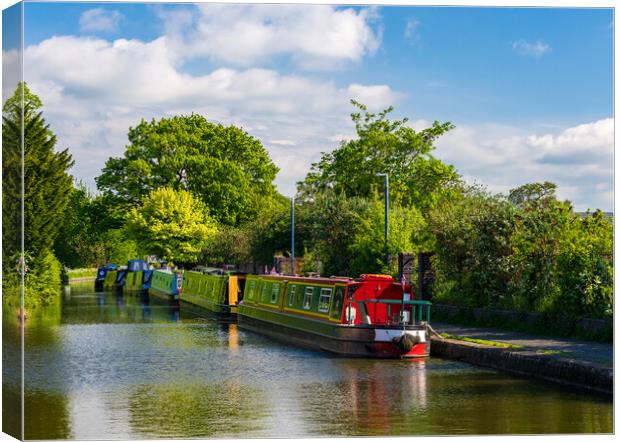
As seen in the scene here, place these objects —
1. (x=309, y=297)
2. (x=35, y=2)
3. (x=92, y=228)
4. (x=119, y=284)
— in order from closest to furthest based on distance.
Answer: (x=35, y=2), (x=309, y=297), (x=92, y=228), (x=119, y=284)

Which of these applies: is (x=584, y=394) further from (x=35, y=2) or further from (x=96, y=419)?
(x=35, y=2)

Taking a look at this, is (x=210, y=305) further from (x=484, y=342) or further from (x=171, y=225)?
(x=171, y=225)

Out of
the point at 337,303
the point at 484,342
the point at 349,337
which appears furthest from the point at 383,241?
the point at 484,342

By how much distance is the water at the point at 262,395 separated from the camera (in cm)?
1330

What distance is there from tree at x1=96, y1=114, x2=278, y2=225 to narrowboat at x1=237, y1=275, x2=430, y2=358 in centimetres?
2791

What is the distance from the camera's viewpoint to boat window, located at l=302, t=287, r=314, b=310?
86.0 ft

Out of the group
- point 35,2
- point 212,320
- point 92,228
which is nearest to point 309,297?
point 212,320

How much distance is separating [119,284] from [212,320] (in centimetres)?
2738

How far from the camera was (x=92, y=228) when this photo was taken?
57.0 m

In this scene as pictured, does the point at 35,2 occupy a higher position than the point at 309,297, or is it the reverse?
the point at 35,2

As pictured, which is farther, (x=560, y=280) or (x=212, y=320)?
(x=212, y=320)

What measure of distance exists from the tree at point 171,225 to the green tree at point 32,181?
2049cm

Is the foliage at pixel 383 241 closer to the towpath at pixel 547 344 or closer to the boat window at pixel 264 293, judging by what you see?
the boat window at pixel 264 293

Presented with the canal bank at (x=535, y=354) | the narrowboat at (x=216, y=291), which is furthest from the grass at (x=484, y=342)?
the narrowboat at (x=216, y=291)
